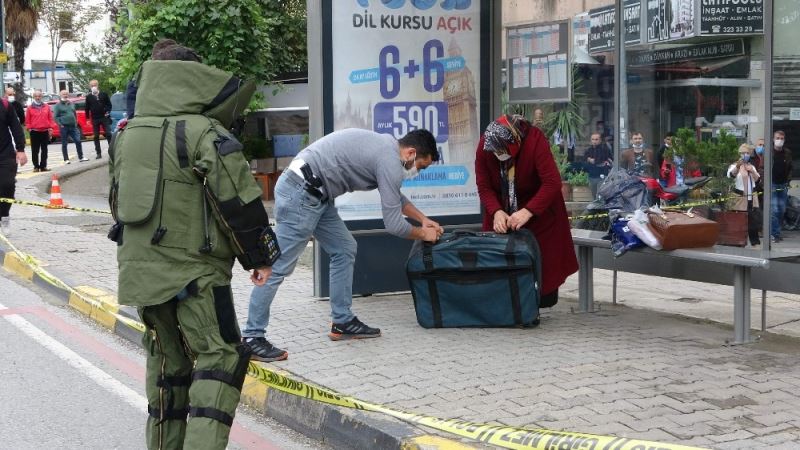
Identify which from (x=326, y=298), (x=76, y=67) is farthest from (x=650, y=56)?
(x=76, y=67)

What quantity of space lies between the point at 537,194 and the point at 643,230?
2.55 ft

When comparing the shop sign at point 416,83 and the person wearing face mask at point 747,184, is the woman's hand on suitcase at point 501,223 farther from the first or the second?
the person wearing face mask at point 747,184

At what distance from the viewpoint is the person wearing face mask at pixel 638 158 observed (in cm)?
849

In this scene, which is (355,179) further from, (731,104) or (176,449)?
(731,104)

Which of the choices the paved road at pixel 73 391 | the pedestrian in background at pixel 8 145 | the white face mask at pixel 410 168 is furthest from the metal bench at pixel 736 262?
the pedestrian in background at pixel 8 145

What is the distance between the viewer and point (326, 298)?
8555 mm

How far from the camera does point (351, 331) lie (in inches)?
275

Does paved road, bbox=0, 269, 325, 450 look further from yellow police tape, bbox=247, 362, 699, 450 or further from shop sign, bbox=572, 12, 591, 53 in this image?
shop sign, bbox=572, 12, 591, 53

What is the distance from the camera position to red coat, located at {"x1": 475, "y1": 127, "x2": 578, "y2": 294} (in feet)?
24.0

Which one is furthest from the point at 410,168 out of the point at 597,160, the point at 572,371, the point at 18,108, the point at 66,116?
the point at 66,116

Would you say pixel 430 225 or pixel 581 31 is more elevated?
pixel 581 31

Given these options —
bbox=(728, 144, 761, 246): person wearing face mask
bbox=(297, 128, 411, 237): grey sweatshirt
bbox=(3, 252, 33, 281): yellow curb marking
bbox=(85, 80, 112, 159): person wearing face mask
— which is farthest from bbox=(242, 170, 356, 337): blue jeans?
bbox=(85, 80, 112, 159): person wearing face mask

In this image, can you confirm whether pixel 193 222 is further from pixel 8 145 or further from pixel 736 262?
pixel 8 145

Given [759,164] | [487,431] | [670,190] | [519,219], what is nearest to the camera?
[487,431]
